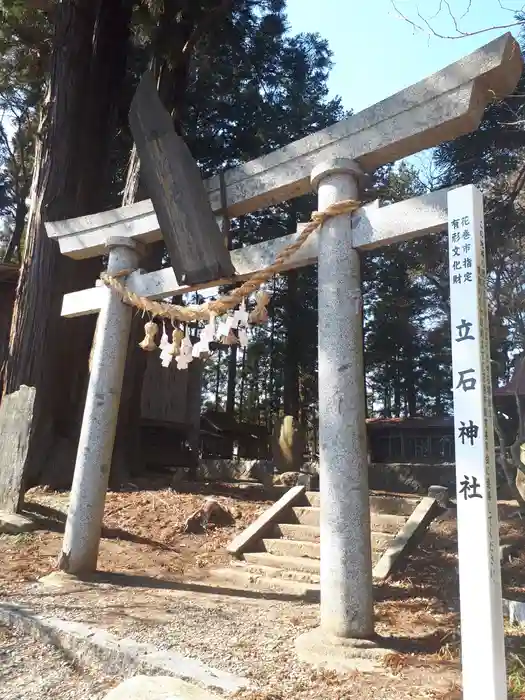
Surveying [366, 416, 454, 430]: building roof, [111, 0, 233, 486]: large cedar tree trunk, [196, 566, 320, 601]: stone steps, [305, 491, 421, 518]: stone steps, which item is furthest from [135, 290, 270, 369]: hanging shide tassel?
[366, 416, 454, 430]: building roof

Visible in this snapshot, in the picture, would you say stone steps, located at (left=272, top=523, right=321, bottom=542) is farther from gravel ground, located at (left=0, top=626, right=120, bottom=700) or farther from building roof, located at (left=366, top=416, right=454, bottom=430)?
building roof, located at (left=366, top=416, right=454, bottom=430)

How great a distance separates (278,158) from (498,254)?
689 cm

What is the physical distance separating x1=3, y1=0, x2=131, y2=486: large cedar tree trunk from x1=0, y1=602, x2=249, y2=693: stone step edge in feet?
14.9

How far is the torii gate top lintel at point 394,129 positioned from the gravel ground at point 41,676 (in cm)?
354

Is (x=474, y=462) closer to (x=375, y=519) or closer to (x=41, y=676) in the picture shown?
(x=41, y=676)

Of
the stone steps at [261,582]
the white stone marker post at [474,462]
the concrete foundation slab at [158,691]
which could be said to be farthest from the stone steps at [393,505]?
the concrete foundation slab at [158,691]

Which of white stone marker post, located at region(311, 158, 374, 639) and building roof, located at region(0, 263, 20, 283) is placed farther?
building roof, located at region(0, 263, 20, 283)

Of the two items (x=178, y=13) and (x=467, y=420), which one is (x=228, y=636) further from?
(x=178, y=13)

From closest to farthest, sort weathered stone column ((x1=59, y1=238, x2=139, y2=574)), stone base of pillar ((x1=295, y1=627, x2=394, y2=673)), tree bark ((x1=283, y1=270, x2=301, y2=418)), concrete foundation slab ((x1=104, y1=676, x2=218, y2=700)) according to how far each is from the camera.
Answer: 1. concrete foundation slab ((x1=104, y1=676, x2=218, y2=700))
2. stone base of pillar ((x1=295, y1=627, x2=394, y2=673))
3. weathered stone column ((x1=59, y1=238, x2=139, y2=574))
4. tree bark ((x1=283, y1=270, x2=301, y2=418))

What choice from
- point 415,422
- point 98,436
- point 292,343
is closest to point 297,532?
point 98,436

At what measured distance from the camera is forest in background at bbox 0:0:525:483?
8883 mm

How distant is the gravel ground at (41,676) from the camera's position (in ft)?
10.1

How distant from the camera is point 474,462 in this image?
2555 millimetres

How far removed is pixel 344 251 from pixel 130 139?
9.62 metres
